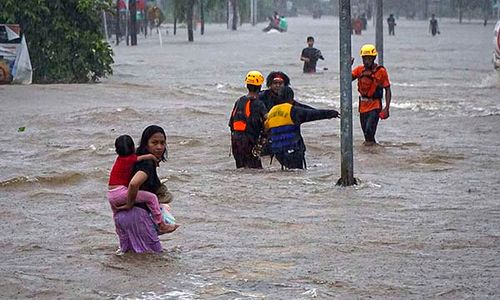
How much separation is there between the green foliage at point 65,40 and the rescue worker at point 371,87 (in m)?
14.0

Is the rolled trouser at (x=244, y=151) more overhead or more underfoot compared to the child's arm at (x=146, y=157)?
more underfoot

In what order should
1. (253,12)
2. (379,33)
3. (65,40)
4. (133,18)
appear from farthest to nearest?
(253,12) → (133,18) → (65,40) → (379,33)

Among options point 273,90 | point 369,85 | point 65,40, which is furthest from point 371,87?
point 65,40

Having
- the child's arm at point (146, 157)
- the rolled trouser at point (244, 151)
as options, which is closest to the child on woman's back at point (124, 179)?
the child's arm at point (146, 157)

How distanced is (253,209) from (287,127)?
6.76 feet

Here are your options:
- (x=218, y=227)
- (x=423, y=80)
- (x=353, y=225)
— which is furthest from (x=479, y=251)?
(x=423, y=80)

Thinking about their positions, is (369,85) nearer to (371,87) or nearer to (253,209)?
(371,87)

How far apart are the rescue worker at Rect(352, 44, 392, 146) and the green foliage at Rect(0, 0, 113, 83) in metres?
14.0

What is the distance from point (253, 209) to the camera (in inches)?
448

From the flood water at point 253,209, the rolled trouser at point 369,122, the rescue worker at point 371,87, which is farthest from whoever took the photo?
the rolled trouser at point 369,122

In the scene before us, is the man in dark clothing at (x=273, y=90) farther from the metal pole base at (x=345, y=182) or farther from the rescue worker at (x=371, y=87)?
the rescue worker at (x=371, y=87)

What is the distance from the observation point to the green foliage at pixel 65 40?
28.3 meters

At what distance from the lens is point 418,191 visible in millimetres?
12398

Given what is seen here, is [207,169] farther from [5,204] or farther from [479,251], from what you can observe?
[479,251]
